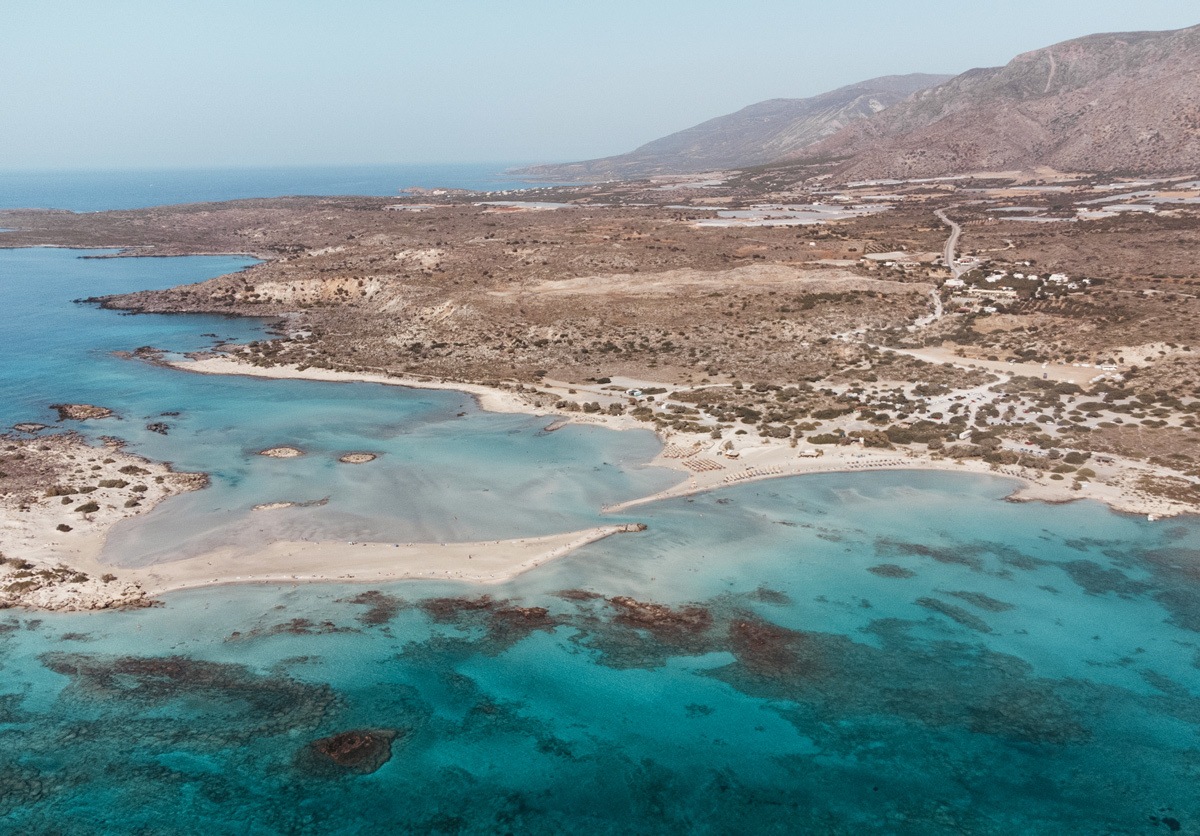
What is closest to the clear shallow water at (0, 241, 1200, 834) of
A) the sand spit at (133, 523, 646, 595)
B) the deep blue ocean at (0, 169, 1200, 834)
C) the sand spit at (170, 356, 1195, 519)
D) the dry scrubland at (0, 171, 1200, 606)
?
the deep blue ocean at (0, 169, 1200, 834)

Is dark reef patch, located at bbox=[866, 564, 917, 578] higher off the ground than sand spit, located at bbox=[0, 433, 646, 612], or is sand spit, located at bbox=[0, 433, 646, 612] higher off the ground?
sand spit, located at bbox=[0, 433, 646, 612]

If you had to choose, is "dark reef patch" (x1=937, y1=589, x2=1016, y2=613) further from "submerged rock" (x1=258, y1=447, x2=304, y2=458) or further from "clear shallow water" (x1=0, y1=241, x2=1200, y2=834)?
"submerged rock" (x1=258, y1=447, x2=304, y2=458)


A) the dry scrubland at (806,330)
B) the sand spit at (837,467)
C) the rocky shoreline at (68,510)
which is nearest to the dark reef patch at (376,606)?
the rocky shoreline at (68,510)

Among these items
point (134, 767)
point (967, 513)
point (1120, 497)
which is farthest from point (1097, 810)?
point (134, 767)

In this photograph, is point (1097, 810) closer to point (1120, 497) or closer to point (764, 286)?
point (1120, 497)

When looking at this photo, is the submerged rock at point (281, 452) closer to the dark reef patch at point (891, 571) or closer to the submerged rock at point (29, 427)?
the submerged rock at point (29, 427)

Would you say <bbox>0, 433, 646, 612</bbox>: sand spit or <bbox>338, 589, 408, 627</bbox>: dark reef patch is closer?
<bbox>338, 589, 408, 627</bbox>: dark reef patch

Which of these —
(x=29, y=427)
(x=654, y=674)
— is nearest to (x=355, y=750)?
(x=654, y=674)
